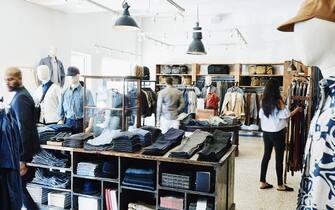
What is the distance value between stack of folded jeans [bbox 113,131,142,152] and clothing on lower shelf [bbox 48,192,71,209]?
82 cm

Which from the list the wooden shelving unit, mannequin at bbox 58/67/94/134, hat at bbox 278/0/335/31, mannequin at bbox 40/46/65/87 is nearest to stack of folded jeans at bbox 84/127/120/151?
the wooden shelving unit

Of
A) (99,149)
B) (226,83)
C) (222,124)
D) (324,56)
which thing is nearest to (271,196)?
(222,124)

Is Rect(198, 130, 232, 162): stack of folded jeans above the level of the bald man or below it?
below

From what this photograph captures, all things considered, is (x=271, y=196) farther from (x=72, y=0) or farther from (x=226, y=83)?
(x=226, y=83)

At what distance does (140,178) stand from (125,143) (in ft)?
1.20

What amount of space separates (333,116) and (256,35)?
9421 millimetres

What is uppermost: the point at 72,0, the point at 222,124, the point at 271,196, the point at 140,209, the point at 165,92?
the point at 72,0

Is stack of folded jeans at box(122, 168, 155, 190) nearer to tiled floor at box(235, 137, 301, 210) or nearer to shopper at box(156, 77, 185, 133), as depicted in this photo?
Result: tiled floor at box(235, 137, 301, 210)

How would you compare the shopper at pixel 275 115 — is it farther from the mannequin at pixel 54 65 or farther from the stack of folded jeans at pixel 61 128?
the mannequin at pixel 54 65

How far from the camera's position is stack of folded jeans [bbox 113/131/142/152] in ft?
10.4

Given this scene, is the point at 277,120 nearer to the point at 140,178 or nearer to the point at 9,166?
the point at 140,178

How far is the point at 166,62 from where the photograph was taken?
1096cm

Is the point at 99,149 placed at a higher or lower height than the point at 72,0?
lower

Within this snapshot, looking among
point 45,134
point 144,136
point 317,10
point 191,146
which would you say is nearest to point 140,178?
point 144,136
